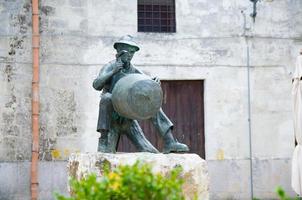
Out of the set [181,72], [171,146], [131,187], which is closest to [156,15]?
[181,72]

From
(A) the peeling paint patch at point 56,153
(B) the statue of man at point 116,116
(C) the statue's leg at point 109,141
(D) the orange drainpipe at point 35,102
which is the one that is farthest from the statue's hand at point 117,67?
(A) the peeling paint patch at point 56,153

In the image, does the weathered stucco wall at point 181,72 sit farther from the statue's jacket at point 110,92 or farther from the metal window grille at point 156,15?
the statue's jacket at point 110,92

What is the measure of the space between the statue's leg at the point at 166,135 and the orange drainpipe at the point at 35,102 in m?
5.50

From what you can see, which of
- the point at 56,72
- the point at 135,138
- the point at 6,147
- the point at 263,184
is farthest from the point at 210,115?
the point at 135,138

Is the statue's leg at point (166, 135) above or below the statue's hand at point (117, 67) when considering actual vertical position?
below

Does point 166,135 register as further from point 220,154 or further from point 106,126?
point 220,154

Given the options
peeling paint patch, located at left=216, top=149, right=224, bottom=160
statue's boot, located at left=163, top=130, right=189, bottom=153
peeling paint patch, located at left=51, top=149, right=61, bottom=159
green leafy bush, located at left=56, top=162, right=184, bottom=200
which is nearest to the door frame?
peeling paint patch, located at left=216, top=149, right=224, bottom=160

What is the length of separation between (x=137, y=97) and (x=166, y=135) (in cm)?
68

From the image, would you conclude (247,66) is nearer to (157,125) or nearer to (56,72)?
(56,72)

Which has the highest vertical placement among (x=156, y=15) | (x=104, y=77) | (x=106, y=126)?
(x=156, y=15)

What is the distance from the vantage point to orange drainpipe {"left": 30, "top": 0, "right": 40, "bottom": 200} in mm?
11633

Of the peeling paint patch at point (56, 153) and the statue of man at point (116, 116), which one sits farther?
the peeling paint patch at point (56, 153)

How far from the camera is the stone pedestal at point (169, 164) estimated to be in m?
6.08

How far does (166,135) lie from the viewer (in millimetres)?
6609
